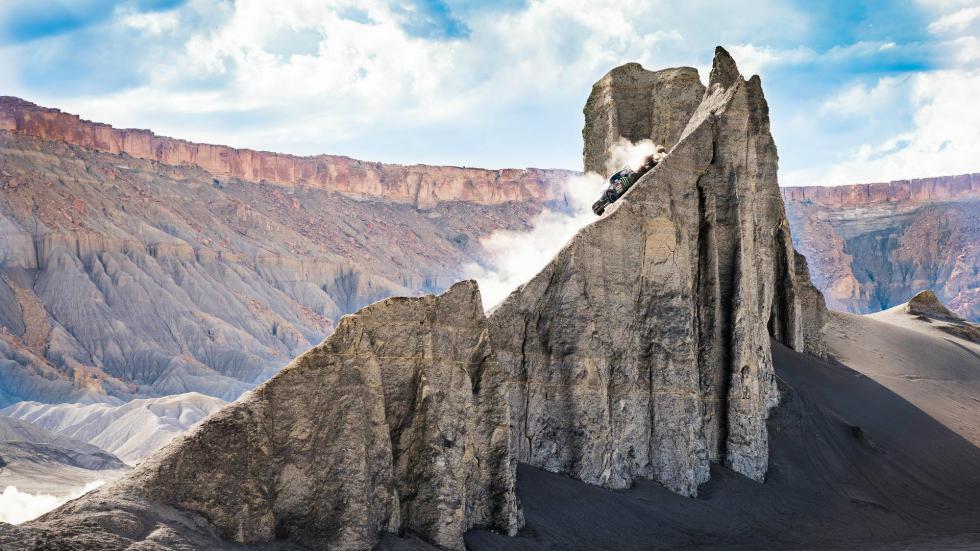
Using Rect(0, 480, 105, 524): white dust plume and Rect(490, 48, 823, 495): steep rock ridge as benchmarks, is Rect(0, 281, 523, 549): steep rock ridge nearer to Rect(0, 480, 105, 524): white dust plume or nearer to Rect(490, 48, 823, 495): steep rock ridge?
Rect(490, 48, 823, 495): steep rock ridge

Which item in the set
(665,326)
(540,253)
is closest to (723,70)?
(540,253)

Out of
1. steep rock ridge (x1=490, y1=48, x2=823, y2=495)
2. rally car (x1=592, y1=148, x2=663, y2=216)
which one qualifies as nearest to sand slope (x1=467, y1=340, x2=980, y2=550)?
steep rock ridge (x1=490, y1=48, x2=823, y2=495)

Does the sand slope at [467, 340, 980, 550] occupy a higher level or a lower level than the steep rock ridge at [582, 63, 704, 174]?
lower

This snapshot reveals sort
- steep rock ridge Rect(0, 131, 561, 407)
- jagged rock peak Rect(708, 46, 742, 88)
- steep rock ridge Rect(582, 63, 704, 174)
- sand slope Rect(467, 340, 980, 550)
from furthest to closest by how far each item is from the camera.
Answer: steep rock ridge Rect(0, 131, 561, 407), steep rock ridge Rect(582, 63, 704, 174), jagged rock peak Rect(708, 46, 742, 88), sand slope Rect(467, 340, 980, 550)

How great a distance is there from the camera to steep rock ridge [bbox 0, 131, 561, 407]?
117 metres

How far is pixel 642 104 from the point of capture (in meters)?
49.7

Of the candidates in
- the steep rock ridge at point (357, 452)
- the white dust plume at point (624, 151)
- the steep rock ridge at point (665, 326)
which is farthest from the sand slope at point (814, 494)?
the white dust plume at point (624, 151)

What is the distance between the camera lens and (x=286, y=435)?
77.0ft

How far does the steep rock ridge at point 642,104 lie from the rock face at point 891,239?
138 m

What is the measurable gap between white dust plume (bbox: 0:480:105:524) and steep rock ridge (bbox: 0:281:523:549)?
25752mm

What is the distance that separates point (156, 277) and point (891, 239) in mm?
129781

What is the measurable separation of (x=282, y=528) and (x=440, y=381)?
5.76 m

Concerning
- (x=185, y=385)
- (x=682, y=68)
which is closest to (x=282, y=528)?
(x=682, y=68)

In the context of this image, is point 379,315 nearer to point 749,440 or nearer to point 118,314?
point 749,440
